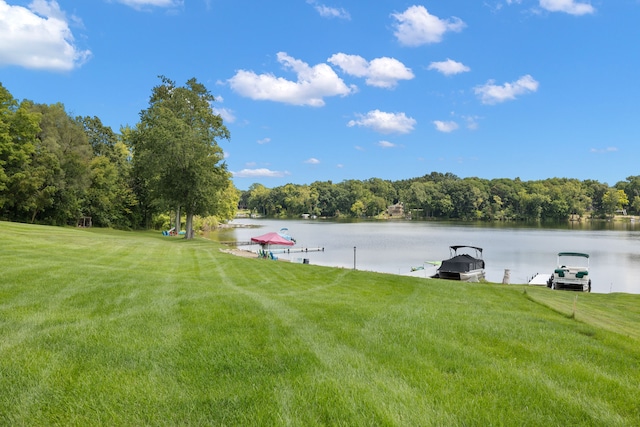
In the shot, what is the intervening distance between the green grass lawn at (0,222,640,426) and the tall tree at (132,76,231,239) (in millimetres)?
28760

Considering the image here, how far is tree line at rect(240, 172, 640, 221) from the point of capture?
488 feet

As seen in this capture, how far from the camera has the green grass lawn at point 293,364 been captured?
350 centimetres

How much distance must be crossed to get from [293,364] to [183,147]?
111 ft

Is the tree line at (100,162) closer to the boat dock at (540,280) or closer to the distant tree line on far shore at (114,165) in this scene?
the distant tree line on far shore at (114,165)

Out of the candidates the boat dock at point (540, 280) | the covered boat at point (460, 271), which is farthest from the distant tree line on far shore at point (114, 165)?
the boat dock at point (540, 280)

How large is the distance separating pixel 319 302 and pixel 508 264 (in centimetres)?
3501

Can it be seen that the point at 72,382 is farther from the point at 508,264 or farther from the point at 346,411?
the point at 508,264

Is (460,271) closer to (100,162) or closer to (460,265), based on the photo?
(460,265)

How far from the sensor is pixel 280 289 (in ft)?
37.1

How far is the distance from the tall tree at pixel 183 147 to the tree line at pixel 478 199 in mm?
132884

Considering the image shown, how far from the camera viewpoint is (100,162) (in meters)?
50.5

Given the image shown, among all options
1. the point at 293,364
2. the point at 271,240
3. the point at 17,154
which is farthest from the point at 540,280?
the point at 17,154

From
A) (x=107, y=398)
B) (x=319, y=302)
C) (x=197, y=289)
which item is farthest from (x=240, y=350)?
(x=197, y=289)

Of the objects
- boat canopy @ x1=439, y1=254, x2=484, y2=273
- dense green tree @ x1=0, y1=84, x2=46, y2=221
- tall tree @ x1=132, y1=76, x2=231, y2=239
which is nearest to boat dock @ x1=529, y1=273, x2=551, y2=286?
boat canopy @ x1=439, y1=254, x2=484, y2=273
